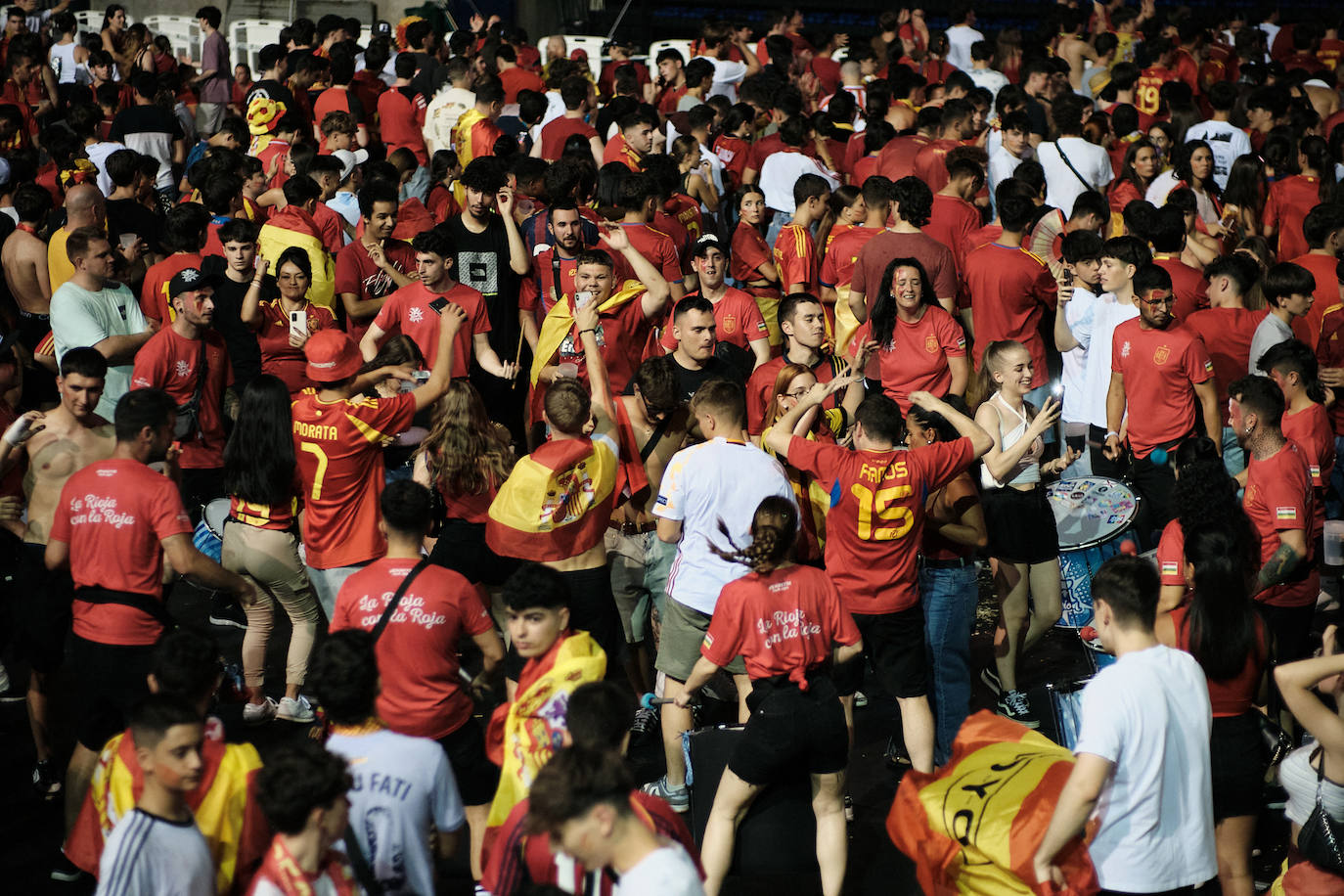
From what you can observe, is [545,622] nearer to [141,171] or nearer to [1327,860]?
[1327,860]

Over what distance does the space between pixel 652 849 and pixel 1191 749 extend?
188cm

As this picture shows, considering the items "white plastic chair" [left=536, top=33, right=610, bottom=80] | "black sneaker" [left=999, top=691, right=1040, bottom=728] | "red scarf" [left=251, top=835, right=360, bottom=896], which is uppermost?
"red scarf" [left=251, top=835, right=360, bottom=896]

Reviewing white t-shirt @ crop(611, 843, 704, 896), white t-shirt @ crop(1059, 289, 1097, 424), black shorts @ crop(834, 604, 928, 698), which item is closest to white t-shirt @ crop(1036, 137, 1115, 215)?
white t-shirt @ crop(1059, 289, 1097, 424)

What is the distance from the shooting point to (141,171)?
10.2 metres

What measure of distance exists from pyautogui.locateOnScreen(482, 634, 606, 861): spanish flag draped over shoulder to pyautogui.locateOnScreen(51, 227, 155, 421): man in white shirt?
14.3 ft

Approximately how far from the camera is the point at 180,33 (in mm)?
19234

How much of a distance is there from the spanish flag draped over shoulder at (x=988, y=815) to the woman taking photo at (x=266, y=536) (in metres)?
3.28

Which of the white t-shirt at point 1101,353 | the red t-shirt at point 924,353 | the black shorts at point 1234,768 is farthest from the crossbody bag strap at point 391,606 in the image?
the white t-shirt at point 1101,353

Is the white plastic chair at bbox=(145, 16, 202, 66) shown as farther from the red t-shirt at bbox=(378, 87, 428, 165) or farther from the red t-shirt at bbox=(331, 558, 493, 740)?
the red t-shirt at bbox=(331, 558, 493, 740)

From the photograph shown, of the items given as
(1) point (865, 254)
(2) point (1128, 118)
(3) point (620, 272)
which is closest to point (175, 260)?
(3) point (620, 272)

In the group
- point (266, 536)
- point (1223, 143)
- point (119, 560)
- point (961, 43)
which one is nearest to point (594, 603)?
point (266, 536)

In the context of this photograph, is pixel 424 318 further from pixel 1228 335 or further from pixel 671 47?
pixel 671 47

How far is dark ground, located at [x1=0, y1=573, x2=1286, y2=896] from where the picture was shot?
5691 mm

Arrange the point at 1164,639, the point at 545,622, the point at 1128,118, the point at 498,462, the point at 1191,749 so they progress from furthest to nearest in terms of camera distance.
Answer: the point at 1128,118 → the point at 498,462 → the point at 1164,639 → the point at 545,622 → the point at 1191,749
